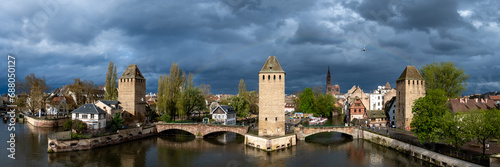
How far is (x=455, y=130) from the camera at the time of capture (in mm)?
30625

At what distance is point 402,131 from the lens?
49.8m

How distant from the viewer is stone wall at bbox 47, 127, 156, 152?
3922 cm

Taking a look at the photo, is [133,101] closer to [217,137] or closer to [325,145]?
[217,137]

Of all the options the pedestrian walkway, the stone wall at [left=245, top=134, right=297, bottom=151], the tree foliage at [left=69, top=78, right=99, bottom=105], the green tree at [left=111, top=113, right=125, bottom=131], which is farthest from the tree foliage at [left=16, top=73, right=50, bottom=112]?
the pedestrian walkway

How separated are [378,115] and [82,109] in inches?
2377

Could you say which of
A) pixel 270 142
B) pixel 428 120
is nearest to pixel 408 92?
pixel 428 120

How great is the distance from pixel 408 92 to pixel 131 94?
53.6 m

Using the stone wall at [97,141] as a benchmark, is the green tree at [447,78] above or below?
above

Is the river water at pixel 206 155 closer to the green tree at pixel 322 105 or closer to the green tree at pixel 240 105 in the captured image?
the green tree at pixel 240 105

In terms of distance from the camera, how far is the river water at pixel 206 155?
35531 millimetres

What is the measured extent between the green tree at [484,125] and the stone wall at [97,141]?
156ft

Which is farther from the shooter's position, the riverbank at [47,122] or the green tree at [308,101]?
the green tree at [308,101]

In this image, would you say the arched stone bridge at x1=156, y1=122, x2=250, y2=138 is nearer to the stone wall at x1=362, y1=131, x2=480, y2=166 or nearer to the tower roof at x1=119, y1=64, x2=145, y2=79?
the tower roof at x1=119, y1=64, x2=145, y2=79

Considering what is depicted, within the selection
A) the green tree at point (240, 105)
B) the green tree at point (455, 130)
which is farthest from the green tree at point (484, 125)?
the green tree at point (240, 105)
